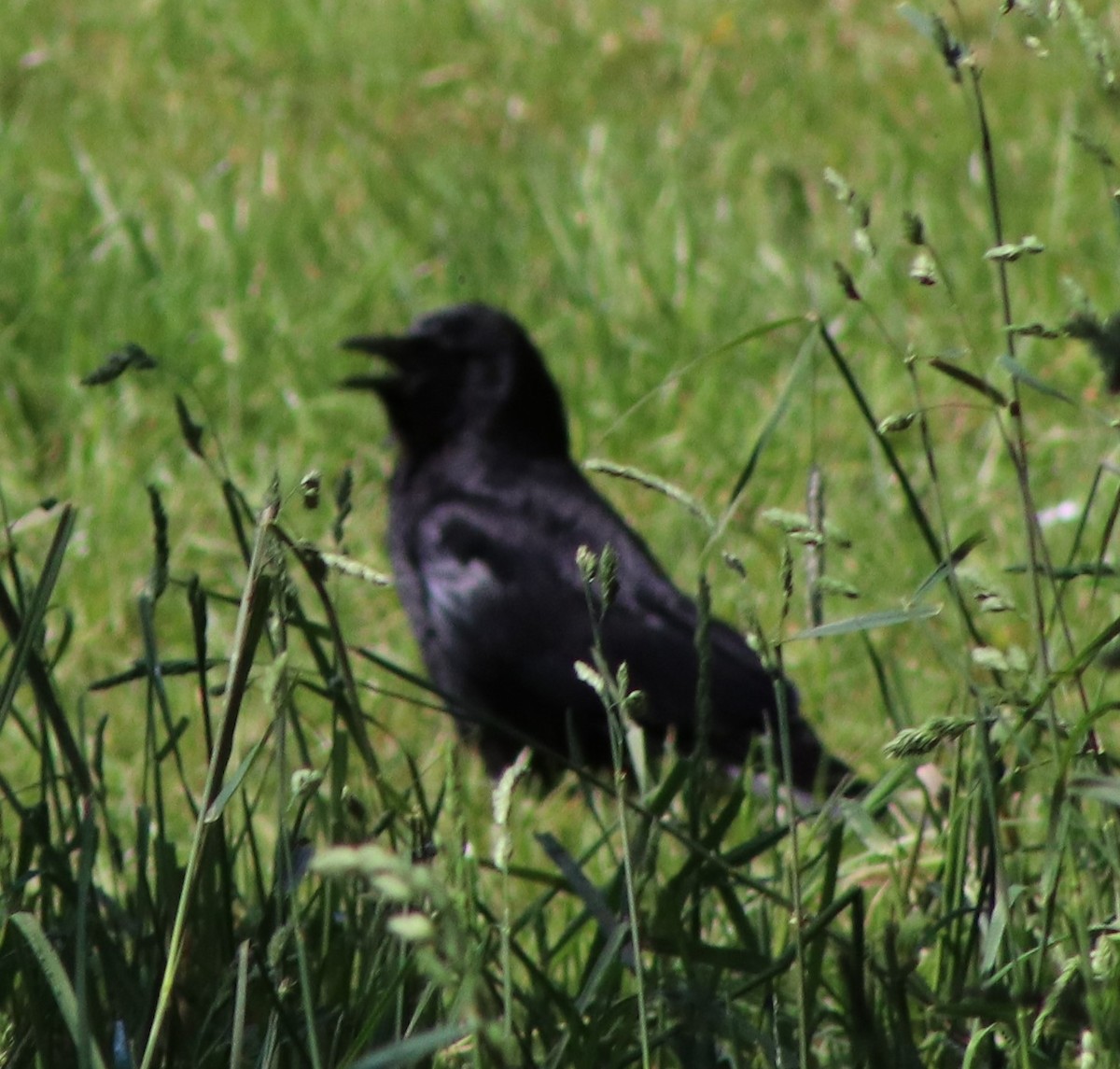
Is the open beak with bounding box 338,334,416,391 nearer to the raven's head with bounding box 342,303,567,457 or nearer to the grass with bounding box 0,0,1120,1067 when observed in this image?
the raven's head with bounding box 342,303,567,457

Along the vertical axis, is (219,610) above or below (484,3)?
below

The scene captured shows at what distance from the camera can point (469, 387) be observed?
190 inches

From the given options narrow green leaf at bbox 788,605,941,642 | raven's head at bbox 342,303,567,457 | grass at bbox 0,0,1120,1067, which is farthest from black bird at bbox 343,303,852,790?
narrow green leaf at bbox 788,605,941,642

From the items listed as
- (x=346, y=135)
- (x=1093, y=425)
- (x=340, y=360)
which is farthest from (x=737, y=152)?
(x=1093, y=425)

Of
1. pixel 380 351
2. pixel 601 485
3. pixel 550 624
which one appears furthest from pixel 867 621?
pixel 601 485

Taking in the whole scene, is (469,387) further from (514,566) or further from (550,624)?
(550,624)

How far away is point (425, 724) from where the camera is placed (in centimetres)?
391

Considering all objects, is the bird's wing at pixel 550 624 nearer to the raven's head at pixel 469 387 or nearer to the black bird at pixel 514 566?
the black bird at pixel 514 566

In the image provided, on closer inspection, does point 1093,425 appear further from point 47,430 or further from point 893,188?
point 893,188

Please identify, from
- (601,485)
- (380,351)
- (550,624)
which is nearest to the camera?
(550,624)

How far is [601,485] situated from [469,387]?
47cm

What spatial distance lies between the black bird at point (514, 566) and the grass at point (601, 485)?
0.46 feet

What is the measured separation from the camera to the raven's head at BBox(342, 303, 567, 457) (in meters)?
4.80

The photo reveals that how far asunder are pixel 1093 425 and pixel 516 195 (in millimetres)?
4538
